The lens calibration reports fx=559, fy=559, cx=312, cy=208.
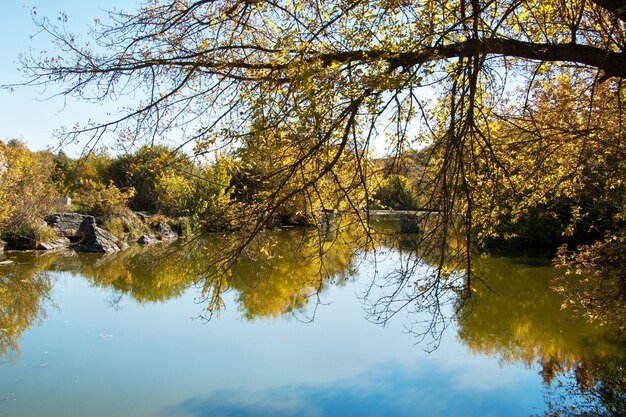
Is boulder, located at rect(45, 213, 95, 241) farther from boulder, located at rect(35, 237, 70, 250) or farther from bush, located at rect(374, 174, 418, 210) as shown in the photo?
bush, located at rect(374, 174, 418, 210)

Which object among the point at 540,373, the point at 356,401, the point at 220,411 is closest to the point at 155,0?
the point at 220,411

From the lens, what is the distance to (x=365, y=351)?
8.49m

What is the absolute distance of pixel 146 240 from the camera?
67.9ft

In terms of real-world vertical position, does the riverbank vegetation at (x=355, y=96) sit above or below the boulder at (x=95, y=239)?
above

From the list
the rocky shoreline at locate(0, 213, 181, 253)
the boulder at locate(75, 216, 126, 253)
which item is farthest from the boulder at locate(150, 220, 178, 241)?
the boulder at locate(75, 216, 126, 253)

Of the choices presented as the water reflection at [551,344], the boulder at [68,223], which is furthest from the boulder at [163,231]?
the water reflection at [551,344]

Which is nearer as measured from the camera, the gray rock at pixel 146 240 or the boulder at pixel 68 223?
the boulder at pixel 68 223

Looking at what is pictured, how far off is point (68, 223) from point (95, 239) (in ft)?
5.28

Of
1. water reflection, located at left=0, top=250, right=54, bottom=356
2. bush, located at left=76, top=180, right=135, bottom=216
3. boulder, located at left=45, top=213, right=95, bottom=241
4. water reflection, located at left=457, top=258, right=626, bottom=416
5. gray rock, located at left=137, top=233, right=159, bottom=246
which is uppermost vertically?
bush, located at left=76, top=180, right=135, bottom=216

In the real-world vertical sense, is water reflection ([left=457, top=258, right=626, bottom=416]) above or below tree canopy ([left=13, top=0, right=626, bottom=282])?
below

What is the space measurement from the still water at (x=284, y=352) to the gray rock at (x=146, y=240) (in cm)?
798

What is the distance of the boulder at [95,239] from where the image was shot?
18.5 metres

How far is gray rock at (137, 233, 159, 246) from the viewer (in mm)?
20605

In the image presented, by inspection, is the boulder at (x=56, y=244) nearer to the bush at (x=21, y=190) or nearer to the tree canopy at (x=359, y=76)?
the bush at (x=21, y=190)
